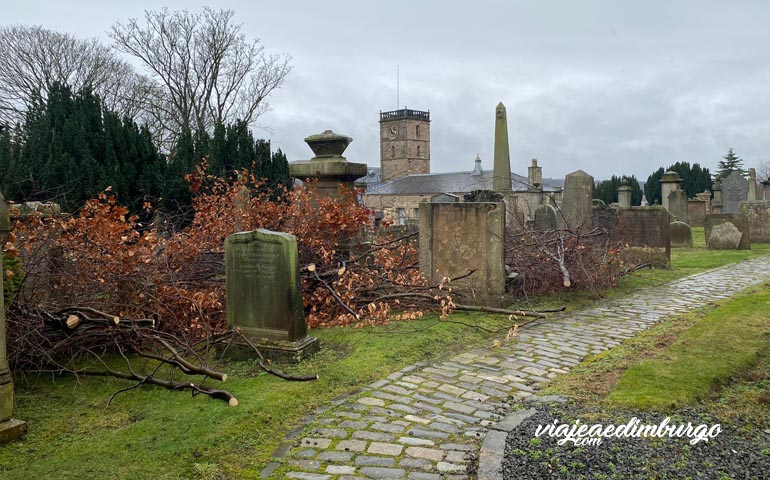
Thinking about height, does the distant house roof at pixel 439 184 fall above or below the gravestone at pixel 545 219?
above

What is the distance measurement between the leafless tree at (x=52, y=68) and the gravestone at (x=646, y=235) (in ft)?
74.1

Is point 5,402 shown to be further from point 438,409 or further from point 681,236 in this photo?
point 681,236

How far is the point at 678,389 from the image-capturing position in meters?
4.84

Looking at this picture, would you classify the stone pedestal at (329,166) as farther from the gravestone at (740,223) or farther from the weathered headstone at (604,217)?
the gravestone at (740,223)

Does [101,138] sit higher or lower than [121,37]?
lower

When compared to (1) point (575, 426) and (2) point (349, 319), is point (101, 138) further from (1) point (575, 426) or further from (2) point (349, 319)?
(1) point (575, 426)

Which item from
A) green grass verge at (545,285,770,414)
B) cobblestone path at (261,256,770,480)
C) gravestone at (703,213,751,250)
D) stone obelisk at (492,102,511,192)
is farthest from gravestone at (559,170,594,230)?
stone obelisk at (492,102,511,192)

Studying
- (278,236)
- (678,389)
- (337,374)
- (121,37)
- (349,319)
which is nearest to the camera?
(678,389)

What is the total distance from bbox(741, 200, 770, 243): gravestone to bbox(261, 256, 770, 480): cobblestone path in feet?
46.7

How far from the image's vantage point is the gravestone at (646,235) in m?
13.4

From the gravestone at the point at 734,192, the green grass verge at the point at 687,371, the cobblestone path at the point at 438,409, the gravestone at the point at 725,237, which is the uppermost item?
the gravestone at the point at 734,192

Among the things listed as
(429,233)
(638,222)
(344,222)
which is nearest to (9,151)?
(344,222)

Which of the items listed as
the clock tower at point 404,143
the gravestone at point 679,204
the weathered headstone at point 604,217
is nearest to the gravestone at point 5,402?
the weathered headstone at point 604,217

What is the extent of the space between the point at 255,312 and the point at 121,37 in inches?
1172
